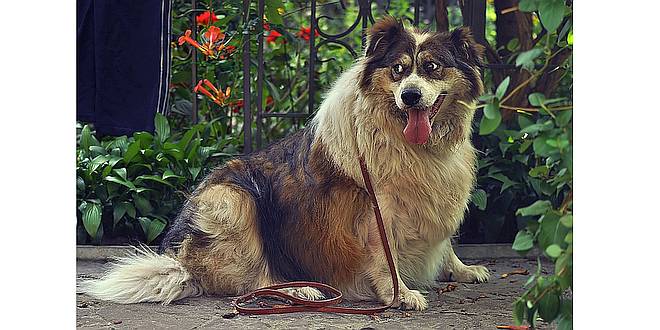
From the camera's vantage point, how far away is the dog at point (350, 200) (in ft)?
12.2

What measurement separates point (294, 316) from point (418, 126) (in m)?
0.92

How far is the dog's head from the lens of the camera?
11.9ft

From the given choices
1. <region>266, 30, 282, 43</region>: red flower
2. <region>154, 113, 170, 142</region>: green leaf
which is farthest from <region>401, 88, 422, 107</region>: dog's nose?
<region>266, 30, 282, 43</region>: red flower

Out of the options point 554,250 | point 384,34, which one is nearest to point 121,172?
point 384,34

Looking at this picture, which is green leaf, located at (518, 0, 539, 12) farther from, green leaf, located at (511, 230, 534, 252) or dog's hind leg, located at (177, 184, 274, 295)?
dog's hind leg, located at (177, 184, 274, 295)

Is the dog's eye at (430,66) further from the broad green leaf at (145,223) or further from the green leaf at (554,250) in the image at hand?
the broad green leaf at (145,223)

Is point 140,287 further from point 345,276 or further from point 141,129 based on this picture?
point 141,129

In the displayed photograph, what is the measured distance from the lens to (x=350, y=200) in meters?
3.82

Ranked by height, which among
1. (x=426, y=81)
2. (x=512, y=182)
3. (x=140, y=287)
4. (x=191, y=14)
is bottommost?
(x=140, y=287)

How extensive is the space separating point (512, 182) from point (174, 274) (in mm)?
1909

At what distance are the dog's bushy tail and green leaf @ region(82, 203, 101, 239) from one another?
70 cm
